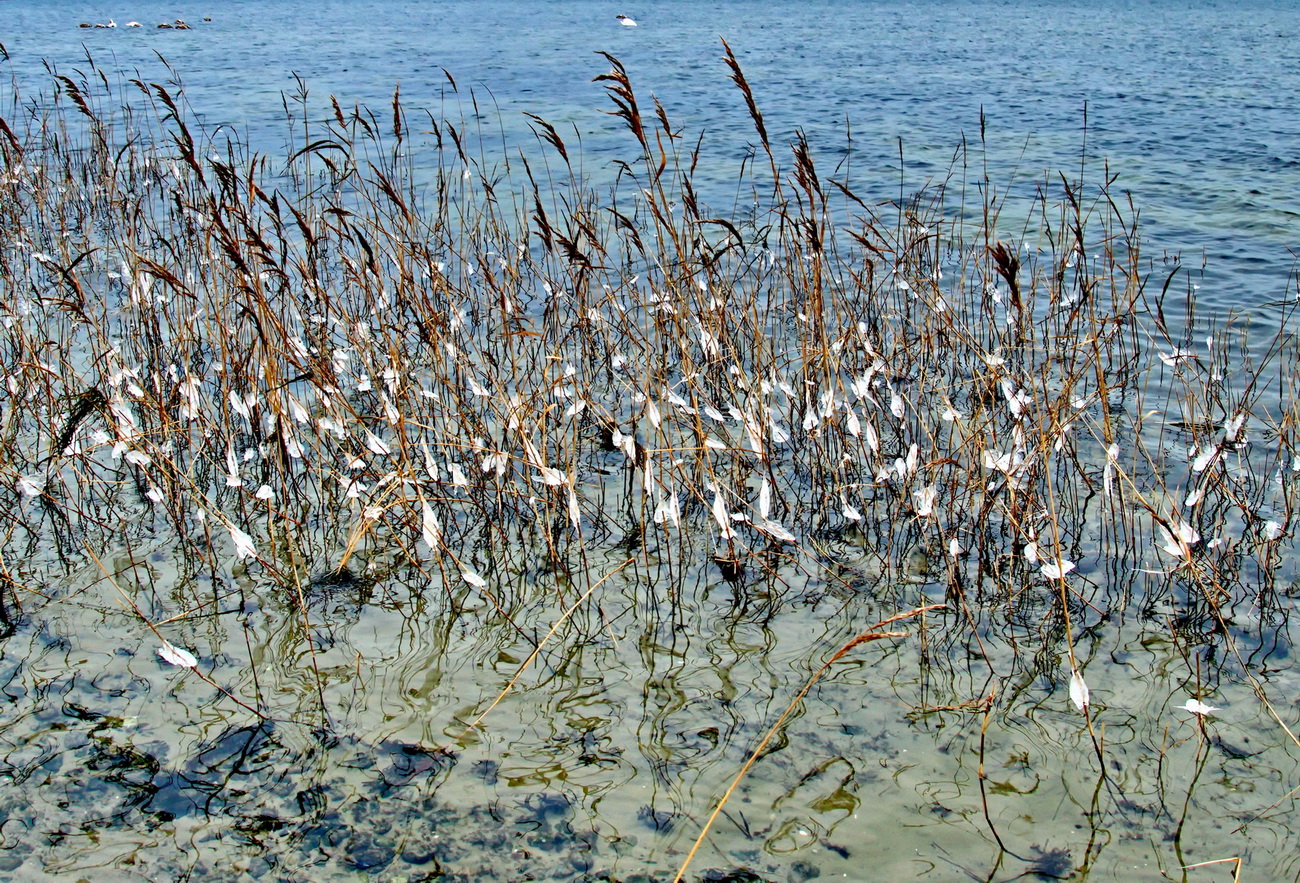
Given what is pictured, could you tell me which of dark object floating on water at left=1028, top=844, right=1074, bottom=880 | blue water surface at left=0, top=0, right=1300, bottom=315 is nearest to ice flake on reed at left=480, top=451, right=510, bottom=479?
dark object floating on water at left=1028, top=844, right=1074, bottom=880

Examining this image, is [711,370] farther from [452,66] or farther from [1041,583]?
[452,66]

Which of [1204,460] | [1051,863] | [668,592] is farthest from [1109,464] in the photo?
[668,592]

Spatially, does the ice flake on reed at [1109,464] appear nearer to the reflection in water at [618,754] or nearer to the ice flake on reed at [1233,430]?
the ice flake on reed at [1233,430]

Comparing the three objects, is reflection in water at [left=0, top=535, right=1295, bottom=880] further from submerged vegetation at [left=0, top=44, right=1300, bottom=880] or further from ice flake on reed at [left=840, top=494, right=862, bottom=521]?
→ ice flake on reed at [left=840, top=494, right=862, bottom=521]

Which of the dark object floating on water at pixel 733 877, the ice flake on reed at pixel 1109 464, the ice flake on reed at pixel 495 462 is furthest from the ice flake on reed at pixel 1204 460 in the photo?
the ice flake on reed at pixel 495 462

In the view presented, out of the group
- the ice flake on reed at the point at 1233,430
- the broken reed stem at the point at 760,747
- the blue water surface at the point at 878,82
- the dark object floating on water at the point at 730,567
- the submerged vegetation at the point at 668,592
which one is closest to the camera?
the broken reed stem at the point at 760,747

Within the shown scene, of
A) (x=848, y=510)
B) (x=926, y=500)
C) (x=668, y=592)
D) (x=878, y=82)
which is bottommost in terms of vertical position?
(x=668, y=592)

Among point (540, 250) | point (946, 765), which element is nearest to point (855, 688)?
point (946, 765)

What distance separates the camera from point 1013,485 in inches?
121

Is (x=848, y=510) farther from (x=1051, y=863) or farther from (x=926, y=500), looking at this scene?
(x=1051, y=863)

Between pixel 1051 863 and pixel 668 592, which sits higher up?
pixel 668 592

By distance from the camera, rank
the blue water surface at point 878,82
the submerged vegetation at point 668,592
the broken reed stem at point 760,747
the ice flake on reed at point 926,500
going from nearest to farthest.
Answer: the broken reed stem at point 760,747 → the submerged vegetation at point 668,592 → the ice flake on reed at point 926,500 → the blue water surface at point 878,82

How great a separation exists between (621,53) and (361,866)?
20.7 metres

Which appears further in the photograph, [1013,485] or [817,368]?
[817,368]
